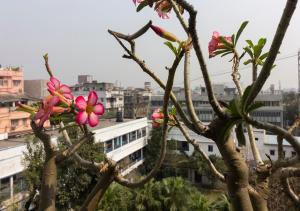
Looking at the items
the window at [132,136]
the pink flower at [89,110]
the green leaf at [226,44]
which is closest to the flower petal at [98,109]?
the pink flower at [89,110]

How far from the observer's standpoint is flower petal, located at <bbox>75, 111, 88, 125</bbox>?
0.90 metres

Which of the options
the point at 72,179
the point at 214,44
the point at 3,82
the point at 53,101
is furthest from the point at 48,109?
the point at 3,82

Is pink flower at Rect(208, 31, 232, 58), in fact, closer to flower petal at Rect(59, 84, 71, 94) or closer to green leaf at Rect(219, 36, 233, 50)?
green leaf at Rect(219, 36, 233, 50)

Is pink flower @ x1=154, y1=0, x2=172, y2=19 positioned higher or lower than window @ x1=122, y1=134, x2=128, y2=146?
higher

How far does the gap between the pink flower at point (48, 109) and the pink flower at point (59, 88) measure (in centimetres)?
3

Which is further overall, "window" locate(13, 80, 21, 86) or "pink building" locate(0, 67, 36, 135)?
"window" locate(13, 80, 21, 86)

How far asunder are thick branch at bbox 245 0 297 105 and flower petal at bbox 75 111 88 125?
1.42 ft

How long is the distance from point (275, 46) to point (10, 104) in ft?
59.1

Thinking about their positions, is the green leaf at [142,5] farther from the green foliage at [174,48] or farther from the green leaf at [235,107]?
the green leaf at [235,107]

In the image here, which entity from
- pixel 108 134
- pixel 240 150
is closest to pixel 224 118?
pixel 240 150

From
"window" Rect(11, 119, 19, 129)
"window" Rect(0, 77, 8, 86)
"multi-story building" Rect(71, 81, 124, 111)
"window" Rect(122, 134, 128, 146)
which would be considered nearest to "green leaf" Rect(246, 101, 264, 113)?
"window" Rect(122, 134, 128, 146)

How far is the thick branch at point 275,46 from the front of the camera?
0.59m

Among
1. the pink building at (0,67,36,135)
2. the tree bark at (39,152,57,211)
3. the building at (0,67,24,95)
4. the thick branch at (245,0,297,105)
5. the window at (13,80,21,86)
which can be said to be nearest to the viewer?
the thick branch at (245,0,297,105)

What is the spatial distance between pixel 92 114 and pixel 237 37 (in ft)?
1.71
